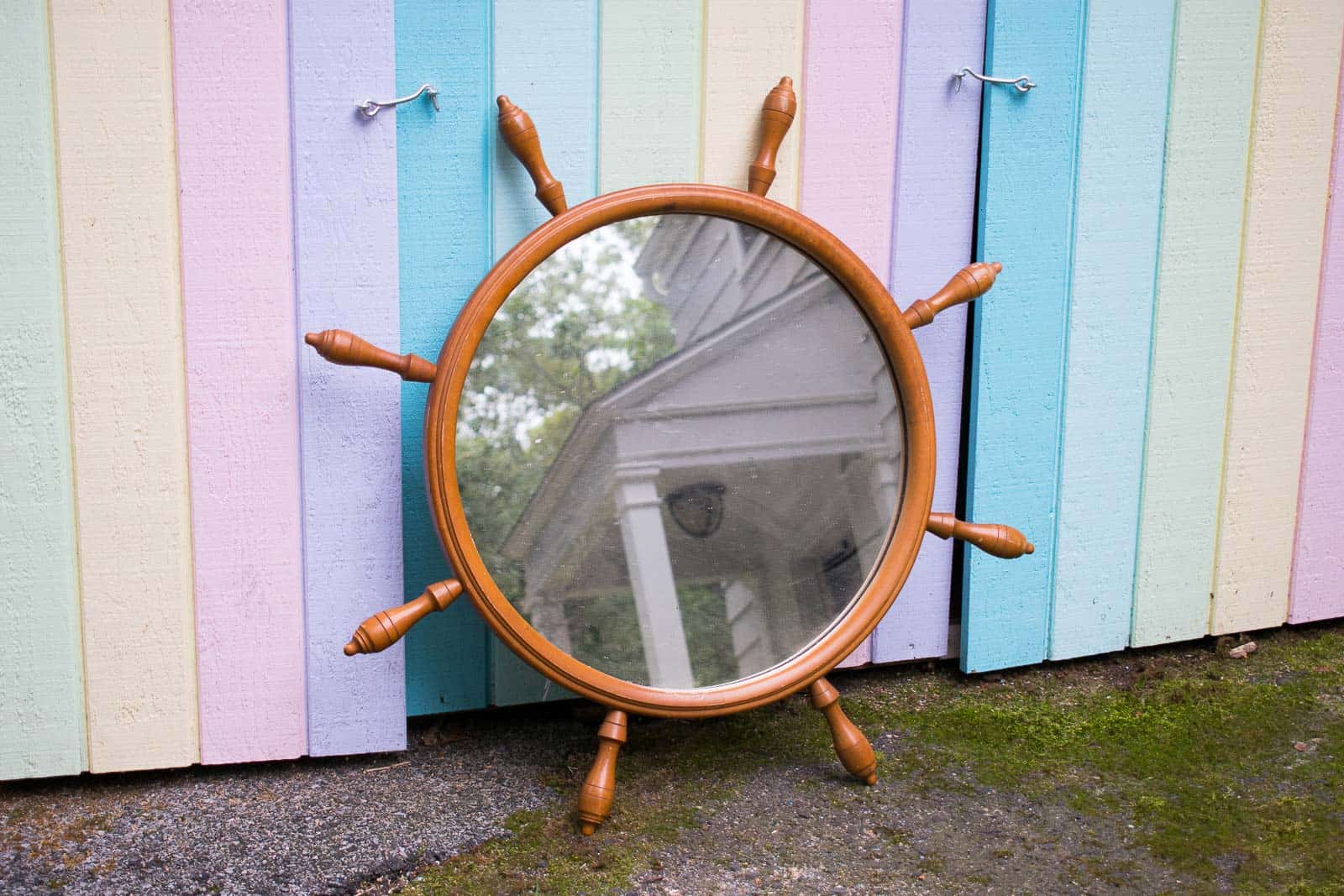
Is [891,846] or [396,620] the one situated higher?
[396,620]

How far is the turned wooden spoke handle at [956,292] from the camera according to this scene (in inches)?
65.8

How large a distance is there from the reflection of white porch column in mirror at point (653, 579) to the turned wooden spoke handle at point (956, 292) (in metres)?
0.40

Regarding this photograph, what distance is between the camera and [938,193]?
179 cm

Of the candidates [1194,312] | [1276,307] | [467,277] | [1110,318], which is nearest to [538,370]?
[467,277]

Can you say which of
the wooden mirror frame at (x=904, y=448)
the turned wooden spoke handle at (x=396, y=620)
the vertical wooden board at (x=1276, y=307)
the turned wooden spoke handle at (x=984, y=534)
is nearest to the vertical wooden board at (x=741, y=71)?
the wooden mirror frame at (x=904, y=448)

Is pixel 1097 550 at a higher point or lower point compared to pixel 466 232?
lower

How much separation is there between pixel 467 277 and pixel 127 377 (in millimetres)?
418

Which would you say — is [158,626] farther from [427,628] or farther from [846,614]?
[846,614]

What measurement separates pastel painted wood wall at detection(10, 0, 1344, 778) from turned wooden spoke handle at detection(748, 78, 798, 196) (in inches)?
2.4

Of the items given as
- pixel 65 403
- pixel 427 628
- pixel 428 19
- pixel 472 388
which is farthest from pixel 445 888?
pixel 428 19

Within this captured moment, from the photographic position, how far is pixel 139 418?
1.54 meters

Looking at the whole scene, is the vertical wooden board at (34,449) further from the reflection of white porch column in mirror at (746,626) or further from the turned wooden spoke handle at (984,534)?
the turned wooden spoke handle at (984,534)

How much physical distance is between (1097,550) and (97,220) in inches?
56.5

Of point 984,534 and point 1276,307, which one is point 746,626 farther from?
point 1276,307
